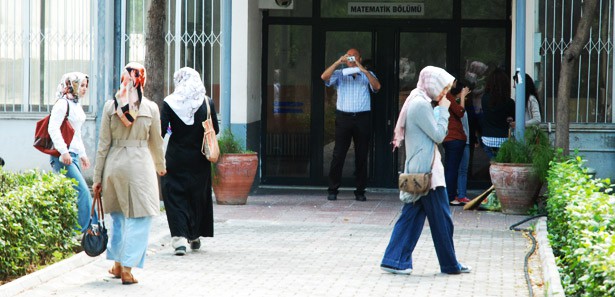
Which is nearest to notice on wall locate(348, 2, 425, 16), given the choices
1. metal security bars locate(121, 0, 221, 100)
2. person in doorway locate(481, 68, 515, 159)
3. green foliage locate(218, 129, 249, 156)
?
metal security bars locate(121, 0, 221, 100)

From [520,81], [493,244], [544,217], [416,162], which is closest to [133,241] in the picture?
[416,162]

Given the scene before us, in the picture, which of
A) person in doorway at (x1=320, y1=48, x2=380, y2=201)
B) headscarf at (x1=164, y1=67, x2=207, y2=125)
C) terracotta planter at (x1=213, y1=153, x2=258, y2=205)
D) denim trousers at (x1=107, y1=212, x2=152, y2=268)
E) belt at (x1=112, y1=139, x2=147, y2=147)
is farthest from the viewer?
Result: person in doorway at (x1=320, y1=48, x2=380, y2=201)

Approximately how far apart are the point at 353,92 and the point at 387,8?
2130 mm

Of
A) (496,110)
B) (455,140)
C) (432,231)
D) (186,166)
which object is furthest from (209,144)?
(496,110)

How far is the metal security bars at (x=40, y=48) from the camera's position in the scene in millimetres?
16438

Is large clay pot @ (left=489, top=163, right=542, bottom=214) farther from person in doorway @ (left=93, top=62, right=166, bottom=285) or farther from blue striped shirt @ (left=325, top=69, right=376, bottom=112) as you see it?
person in doorway @ (left=93, top=62, right=166, bottom=285)

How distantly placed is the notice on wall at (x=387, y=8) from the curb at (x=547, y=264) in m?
5.56

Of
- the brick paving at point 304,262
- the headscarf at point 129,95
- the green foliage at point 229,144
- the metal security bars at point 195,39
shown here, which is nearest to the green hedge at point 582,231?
the brick paving at point 304,262

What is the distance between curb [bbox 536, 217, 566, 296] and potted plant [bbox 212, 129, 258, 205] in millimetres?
3938

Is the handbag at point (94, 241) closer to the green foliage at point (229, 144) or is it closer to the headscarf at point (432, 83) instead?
the headscarf at point (432, 83)

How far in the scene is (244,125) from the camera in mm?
15961

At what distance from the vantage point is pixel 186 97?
1027 cm

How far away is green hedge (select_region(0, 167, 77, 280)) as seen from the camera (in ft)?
27.8

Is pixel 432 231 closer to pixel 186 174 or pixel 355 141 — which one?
pixel 186 174
